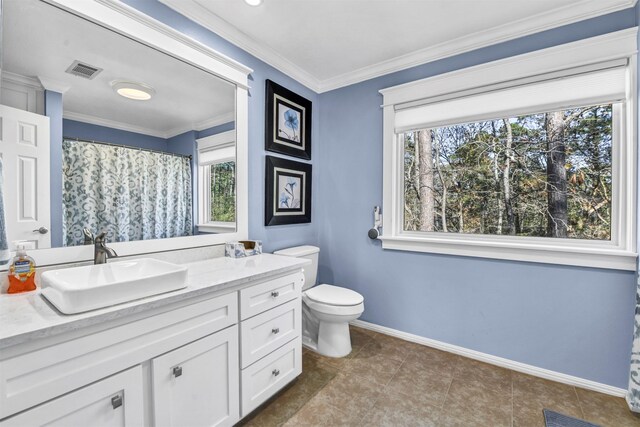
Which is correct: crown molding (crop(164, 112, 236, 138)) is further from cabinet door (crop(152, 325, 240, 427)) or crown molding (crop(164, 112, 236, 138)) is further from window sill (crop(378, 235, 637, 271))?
window sill (crop(378, 235, 637, 271))

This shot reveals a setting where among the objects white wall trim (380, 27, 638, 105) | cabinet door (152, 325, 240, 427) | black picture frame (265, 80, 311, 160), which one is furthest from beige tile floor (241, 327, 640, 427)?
white wall trim (380, 27, 638, 105)

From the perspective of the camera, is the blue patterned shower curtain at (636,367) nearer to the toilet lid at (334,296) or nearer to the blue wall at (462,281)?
the blue wall at (462,281)

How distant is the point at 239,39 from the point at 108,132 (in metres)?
1.17

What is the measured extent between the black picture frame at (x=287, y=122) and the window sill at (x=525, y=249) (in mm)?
1160

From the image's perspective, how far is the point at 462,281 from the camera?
2268 mm

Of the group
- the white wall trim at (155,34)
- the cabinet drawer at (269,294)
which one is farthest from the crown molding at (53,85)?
the cabinet drawer at (269,294)

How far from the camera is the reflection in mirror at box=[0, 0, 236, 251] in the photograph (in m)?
1.25

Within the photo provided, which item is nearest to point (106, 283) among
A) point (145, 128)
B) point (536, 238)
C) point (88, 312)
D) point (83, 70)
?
point (88, 312)

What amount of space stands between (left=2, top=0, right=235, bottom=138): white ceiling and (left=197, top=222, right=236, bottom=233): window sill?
0.62 m

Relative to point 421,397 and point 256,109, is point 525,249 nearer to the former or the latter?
point 421,397

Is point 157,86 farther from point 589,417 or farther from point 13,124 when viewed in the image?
point 589,417

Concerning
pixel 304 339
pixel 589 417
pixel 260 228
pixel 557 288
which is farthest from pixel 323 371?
pixel 557 288

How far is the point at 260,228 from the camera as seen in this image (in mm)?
2377

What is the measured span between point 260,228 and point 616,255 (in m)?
2.37
